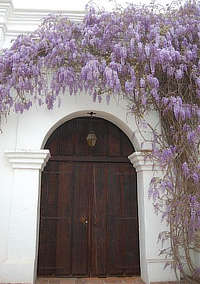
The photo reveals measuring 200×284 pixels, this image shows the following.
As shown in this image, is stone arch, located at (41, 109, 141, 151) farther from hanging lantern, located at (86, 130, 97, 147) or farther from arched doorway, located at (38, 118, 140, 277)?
hanging lantern, located at (86, 130, 97, 147)

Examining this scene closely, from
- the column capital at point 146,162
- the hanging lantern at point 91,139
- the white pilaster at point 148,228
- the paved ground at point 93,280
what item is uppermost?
the hanging lantern at point 91,139

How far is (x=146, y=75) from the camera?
4.82 meters

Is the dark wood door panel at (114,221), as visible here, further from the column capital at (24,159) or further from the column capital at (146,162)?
the column capital at (24,159)

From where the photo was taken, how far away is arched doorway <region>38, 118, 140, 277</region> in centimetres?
555

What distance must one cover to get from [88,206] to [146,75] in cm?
270

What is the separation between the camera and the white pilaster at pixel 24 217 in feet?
15.4

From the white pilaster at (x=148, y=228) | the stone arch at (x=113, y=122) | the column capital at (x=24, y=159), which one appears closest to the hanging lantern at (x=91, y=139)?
the stone arch at (x=113, y=122)

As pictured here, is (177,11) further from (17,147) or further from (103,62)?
(17,147)

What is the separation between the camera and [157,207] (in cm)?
508

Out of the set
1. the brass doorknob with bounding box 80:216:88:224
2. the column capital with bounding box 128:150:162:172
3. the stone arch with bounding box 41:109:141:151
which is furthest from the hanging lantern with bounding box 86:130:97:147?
the brass doorknob with bounding box 80:216:88:224

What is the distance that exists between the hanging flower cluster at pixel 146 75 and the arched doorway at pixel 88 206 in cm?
90

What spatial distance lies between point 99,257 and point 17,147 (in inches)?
101

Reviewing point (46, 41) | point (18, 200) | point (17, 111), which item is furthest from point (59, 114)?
point (18, 200)

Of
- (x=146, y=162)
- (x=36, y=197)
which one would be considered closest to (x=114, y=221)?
(x=146, y=162)
